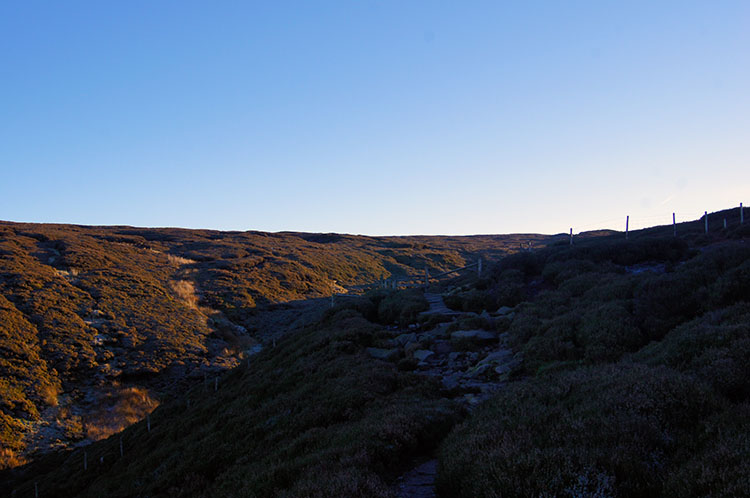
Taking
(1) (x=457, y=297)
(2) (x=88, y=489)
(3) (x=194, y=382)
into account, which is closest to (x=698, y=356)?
(1) (x=457, y=297)

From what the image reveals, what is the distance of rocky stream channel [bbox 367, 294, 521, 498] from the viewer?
9484 mm

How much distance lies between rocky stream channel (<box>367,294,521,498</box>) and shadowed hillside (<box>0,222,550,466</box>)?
14.8 m

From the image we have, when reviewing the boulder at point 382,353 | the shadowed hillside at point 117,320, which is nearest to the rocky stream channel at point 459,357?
the boulder at point 382,353

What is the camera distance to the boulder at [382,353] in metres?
12.9

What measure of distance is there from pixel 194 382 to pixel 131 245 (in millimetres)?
35168

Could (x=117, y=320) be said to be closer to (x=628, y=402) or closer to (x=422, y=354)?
(x=422, y=354)

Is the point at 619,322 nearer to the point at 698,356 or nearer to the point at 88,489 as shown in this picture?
the point at 698,356

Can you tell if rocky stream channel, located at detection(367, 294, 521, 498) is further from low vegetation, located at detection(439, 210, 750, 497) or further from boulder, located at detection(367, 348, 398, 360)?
low vegetation, located at detection(439, 210, 750, 497)

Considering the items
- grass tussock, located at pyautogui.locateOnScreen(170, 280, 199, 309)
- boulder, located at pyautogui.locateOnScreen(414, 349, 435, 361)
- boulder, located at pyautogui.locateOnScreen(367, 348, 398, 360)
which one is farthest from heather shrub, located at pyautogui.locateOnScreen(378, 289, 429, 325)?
grass tussock, located at pyautogui.locateOnScreen(170, 280, 199, 309)

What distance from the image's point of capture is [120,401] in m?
21.2

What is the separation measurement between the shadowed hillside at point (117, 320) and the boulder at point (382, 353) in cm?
1349

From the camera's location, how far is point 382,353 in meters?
13.4

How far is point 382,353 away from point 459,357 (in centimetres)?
245

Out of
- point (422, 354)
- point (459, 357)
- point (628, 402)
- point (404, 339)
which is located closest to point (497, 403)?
point (628, 402)
